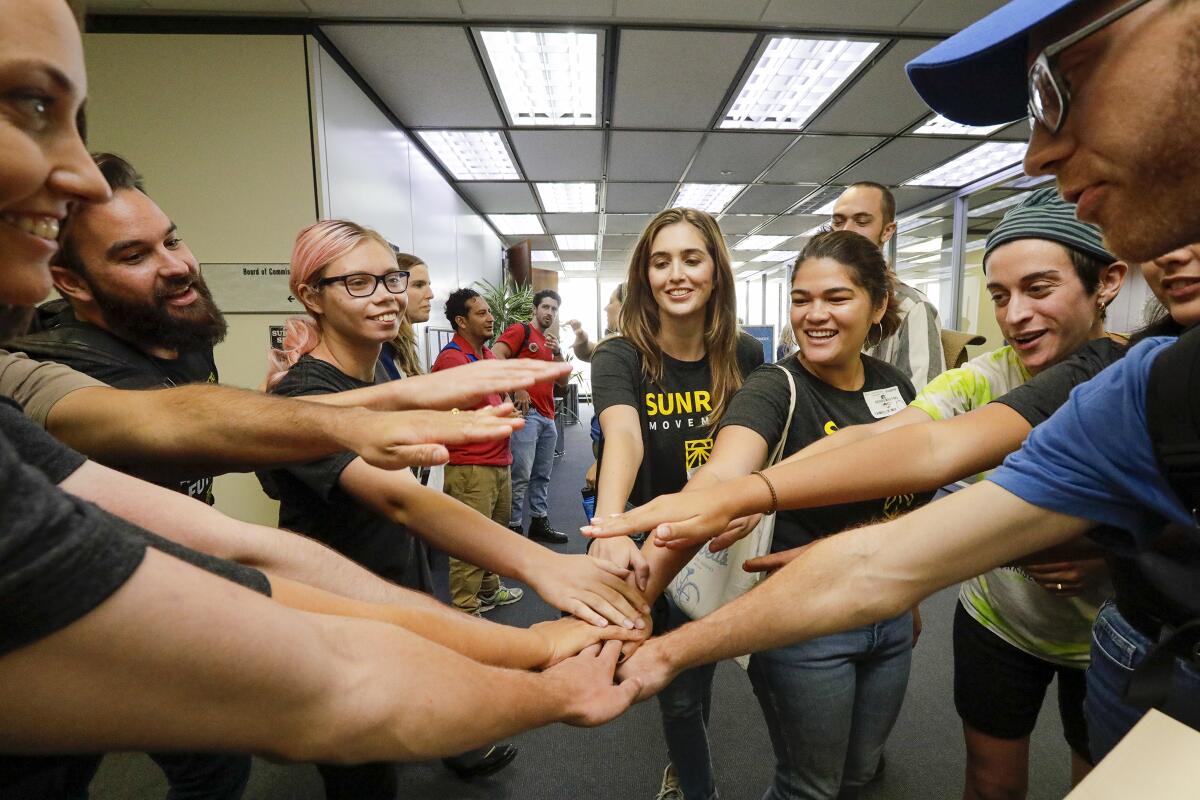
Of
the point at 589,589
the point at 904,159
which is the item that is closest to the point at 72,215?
the point at 589,589

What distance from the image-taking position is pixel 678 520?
3.38 feet

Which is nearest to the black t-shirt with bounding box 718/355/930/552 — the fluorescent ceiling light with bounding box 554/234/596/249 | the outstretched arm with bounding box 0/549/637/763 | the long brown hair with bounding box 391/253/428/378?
the outstretched arm with bounding box 0/549/637/763

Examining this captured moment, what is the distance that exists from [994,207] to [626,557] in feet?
23.2

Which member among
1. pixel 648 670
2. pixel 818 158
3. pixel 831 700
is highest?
pixel 818 158

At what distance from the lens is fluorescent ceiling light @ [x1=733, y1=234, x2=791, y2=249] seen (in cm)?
855

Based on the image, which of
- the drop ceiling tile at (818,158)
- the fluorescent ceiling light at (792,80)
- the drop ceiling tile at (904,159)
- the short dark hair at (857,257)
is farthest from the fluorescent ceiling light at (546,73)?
the drop ceiling tile at (904,159)

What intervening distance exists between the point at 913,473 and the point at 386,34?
359cm

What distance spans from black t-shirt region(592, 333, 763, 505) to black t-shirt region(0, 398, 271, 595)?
1.02 metres

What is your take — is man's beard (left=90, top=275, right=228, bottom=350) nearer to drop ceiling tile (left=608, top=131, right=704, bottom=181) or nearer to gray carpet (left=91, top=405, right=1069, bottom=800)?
gray carpet (left=91, top=405, right=1069, bottom=800)

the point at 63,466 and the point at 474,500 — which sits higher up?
the point at 63,466

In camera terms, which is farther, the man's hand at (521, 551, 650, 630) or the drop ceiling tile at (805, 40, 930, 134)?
the drop ceiling tile at (805, 40, 930, 134)

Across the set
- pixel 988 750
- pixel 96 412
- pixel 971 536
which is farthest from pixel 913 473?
pixel 96 412

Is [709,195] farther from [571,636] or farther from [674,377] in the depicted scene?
[571,636]

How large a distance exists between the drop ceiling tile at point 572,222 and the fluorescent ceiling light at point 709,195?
1.41 metres
